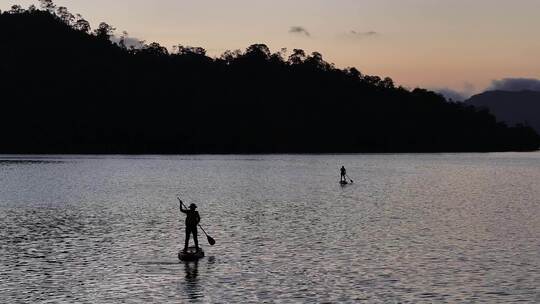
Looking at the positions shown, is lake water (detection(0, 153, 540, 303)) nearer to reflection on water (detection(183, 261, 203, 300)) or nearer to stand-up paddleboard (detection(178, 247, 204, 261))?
reflection on water (detection(183, 261, 203, 300))

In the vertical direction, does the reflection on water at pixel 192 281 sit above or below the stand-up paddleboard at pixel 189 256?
below

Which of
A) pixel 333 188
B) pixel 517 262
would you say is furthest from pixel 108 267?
pixel 333 188

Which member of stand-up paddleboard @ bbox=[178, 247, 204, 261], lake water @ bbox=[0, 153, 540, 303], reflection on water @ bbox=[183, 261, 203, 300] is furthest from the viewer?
stand-up paddleboard @ bbox=[178, 247, 204, 261]

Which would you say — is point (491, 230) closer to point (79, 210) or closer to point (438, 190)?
point (79, 210)

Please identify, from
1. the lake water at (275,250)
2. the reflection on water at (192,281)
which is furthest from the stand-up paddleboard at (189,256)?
the lake water at (275,250)

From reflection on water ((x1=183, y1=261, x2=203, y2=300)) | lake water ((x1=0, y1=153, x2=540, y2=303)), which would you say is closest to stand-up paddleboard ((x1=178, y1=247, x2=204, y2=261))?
reflection on water ((x1=183, y1=261, x2=203, y2=300))

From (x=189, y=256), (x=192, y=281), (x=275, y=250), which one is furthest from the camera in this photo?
(x=275, y=250)

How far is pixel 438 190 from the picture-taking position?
10888cm

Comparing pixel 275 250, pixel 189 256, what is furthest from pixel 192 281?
pixel 275 250

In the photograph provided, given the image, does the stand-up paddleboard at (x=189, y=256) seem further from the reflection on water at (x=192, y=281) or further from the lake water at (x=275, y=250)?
the lake water at (x=275, y=250)

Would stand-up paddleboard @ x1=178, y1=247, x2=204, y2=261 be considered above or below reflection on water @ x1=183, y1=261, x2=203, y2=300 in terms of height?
above

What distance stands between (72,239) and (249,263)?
52.7 ft

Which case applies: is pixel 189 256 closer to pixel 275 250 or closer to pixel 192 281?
pixel 192 281

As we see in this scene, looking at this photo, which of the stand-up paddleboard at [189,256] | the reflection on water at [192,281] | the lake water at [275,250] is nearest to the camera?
the reflection on water at [192,281]
